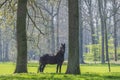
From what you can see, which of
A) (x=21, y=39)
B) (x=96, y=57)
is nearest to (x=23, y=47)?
(x=21, y=39)

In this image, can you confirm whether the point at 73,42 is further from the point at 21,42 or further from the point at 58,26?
the point at 58,26

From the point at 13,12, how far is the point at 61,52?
182 inches

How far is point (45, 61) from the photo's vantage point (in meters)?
24.9

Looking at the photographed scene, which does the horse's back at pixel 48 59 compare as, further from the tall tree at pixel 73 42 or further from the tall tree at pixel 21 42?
the tall tree at pixel 73 42

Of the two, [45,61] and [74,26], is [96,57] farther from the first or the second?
[74,26]

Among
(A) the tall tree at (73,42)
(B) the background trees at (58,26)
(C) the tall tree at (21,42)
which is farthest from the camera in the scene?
(B) the background trees at (58,26)

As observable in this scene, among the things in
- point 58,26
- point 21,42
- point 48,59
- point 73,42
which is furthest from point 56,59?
point 58,26

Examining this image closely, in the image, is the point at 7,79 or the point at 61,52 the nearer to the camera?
the point at 7,79

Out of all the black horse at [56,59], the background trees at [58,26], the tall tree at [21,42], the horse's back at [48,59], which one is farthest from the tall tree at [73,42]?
the horse's back at [48,59]

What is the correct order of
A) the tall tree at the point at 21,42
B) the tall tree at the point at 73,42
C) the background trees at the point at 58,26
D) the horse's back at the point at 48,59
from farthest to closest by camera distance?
the background trees at the point at 58,26
the horse's back at the point at 48,59
the tall tree at the point at 21,42
the tall tree at the point at 73,42

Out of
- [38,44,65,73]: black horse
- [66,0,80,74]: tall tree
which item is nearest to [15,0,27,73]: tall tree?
[38,44,65,73]: black horse

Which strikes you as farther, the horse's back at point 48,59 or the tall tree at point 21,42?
the horse's back at point 48,59

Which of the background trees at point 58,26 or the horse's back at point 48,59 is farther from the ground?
the background trees at point 58,26

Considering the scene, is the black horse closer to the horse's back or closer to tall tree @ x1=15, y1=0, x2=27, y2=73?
the horse's back
